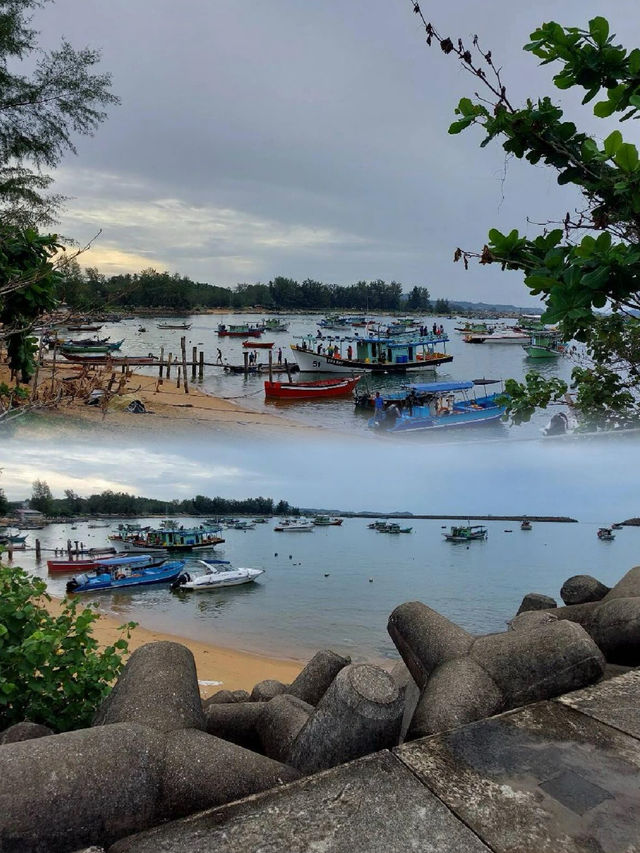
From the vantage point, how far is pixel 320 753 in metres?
1.61

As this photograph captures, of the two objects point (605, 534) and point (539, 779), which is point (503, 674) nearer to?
point (539, 779)

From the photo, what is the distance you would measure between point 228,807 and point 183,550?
23.4 ft

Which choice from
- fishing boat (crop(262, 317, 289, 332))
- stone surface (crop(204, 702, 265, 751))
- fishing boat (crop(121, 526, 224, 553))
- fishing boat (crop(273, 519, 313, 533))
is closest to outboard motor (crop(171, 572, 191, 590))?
fishing boat (crop(121, 526, 224, 553))

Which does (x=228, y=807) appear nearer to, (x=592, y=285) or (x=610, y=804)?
(x=610, y=804)

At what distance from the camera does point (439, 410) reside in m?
7.24

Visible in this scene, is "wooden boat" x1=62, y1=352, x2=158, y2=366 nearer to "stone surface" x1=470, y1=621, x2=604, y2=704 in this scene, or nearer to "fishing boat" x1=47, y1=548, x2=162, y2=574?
"fishing boat" x1=47, y1=548, x2=162, y2=574

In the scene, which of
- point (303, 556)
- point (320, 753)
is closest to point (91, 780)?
point (320, 753)

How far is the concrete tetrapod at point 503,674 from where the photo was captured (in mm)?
1764

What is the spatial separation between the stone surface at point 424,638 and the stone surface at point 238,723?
0.67 meters

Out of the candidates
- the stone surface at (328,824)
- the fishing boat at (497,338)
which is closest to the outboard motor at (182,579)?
the stone surface at (328,824)

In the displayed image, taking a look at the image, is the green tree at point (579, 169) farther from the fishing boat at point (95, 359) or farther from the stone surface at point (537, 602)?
the fishing boat at point (95, 359)

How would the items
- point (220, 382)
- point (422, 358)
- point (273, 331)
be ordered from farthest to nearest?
1. point (273, 331)
2. point (220, 382)
3. point (422, 358)

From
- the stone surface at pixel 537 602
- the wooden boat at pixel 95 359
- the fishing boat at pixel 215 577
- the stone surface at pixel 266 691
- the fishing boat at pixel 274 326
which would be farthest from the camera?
the fishing boat at pixel 274 326

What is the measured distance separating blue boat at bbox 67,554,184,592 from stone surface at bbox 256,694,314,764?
7.83 meters
